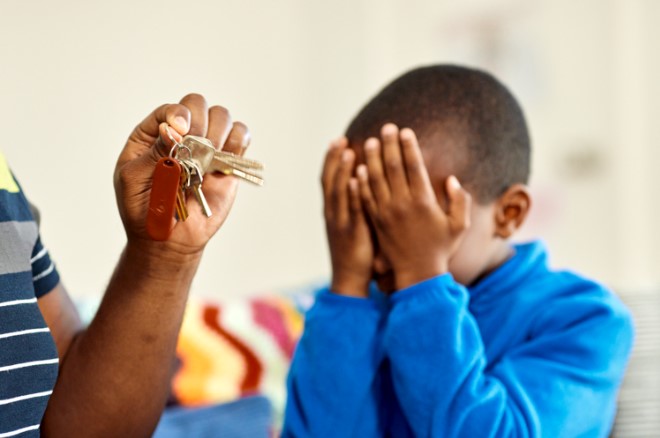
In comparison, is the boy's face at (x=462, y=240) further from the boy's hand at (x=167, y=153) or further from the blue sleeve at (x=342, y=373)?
the boy's hand at (x=167, y=153)

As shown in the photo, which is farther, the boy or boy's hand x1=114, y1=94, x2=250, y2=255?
the boy

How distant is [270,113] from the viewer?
230 centimetres

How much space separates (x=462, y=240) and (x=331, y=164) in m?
0.17

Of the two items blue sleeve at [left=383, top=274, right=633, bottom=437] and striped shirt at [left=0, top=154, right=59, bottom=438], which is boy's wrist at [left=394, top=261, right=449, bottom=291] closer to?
blue sleeve at [left=383, top=274, right=633, bottom=437]

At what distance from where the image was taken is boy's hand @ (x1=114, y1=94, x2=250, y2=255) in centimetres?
68

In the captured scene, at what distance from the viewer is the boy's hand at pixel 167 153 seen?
2.22ft

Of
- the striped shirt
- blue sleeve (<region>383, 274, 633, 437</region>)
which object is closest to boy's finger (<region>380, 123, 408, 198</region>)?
blue sleeve (<region>383, 274, 633, 437</region>)

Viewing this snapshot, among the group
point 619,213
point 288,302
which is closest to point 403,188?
point 288,302

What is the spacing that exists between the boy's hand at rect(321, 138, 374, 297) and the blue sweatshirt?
0.02 m

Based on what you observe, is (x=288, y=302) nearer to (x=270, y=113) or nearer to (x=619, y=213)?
(x=270, y=113)

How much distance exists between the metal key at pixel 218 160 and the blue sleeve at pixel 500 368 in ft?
0.87

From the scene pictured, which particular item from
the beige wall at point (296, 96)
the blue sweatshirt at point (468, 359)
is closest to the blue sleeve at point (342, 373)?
the blue sweatshirt at point (468, 359)

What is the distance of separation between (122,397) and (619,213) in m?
2.30

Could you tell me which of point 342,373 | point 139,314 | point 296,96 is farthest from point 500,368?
point 296,96
